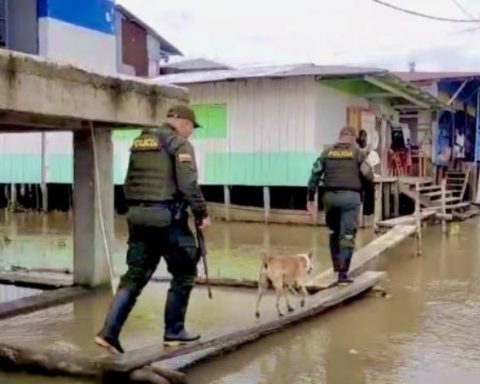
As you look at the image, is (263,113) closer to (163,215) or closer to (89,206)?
(89,206)

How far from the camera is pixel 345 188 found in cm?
845

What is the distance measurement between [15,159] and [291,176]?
9.09 metres

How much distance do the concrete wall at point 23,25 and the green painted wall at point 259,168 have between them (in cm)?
1117

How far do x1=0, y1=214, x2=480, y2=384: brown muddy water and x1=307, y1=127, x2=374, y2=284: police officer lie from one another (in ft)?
2.11

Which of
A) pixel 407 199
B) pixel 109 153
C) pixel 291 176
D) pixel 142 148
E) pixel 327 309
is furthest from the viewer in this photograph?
pixel 407 199

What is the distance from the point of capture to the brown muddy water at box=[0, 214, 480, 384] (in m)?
5.54

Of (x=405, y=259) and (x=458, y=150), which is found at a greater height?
(x=458, y=150)

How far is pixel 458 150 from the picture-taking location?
27.3 metres

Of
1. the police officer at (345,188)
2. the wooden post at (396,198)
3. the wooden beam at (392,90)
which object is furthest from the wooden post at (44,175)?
the police officer at (345,188)

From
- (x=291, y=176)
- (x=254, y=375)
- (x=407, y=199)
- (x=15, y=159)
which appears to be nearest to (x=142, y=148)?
(x=254, y=375)

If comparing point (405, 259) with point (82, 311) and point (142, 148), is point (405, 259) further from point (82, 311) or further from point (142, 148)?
point (142, 148)

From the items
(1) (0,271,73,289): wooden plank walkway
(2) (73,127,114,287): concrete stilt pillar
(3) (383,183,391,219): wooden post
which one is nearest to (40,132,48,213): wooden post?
(3) (383,183,391,219): wooden post

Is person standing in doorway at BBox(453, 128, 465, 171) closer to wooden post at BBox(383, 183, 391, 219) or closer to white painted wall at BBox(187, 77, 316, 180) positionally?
wooden post at BBox(383, 183, 391, 219)

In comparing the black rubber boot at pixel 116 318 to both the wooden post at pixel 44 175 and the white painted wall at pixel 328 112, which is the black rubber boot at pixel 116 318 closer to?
the white painted wall at pixel 328 112
